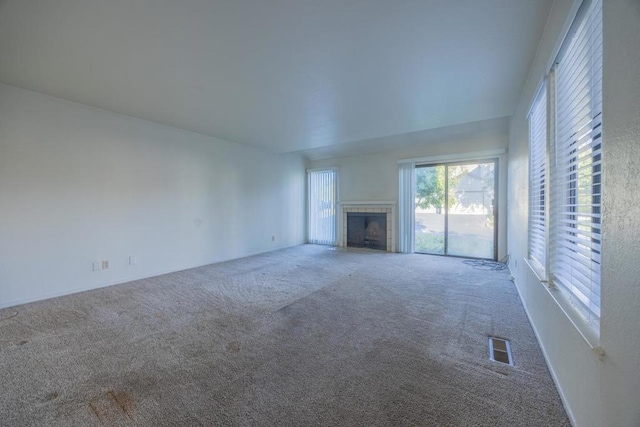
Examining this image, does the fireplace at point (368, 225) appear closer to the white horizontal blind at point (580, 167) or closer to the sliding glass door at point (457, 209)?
the sliding glass door at point (457, 209)

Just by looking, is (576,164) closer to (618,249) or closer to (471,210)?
(618,249)

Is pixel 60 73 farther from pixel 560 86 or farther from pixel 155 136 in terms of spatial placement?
pixel 560 86

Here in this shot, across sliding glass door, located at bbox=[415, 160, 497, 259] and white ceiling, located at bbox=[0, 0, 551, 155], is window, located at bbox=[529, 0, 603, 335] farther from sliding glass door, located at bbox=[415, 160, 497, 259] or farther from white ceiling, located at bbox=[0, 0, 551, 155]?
sliding glass door, located at bbox=[415, 160, 497, 259]

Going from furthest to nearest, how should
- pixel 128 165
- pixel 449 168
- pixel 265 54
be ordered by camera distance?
pixel 449 168
pixel 128 165
pixel 265 54

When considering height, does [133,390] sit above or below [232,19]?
below

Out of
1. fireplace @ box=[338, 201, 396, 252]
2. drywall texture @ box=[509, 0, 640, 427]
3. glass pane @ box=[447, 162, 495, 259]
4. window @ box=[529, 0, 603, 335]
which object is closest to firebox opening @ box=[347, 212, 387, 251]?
fireplace @ box=[338, 201, 396, 252]

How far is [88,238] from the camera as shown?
3488mm

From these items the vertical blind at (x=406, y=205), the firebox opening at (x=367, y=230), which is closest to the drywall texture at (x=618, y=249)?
the vertical blind at (x=406, y=205)

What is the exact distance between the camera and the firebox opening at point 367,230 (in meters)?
6.30

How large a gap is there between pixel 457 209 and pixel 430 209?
21.4 inches

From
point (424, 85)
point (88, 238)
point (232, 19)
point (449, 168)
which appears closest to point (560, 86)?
point (424, 85)

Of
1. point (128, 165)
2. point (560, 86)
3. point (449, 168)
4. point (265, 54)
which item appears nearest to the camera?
point (560, 86)

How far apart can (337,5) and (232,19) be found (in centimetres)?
77

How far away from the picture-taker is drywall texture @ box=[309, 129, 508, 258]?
488 centimetres
